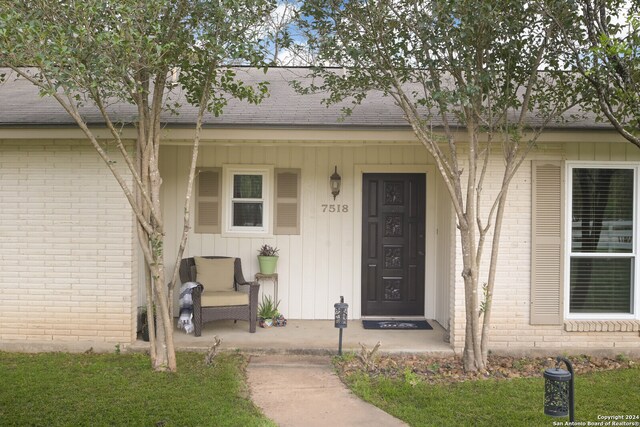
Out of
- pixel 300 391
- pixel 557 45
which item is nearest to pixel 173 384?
pixel 300 391

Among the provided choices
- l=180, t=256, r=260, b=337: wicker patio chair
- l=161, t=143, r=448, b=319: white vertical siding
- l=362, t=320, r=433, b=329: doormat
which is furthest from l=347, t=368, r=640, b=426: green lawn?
l=161, t=143, r=448, b=319: white vertical siding

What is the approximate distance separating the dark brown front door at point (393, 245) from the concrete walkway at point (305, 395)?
219cm

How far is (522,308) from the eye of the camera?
716cm

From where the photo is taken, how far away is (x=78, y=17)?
16.5 ft

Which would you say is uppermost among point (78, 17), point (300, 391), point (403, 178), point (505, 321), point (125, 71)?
point (78, 17)

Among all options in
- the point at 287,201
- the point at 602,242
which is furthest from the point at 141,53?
the point at 602,242

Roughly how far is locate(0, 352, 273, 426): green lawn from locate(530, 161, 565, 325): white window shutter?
11.4ft

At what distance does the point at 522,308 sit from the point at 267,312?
3342mm

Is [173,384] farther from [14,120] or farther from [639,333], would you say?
[639,333]

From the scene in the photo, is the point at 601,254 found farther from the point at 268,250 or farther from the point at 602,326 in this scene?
the point at 268,250

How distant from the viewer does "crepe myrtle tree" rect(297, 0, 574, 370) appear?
229 inches

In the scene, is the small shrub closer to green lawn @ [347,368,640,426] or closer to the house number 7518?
the house number 7518

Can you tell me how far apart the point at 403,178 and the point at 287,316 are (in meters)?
2.62

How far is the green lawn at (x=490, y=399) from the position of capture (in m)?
5.02
